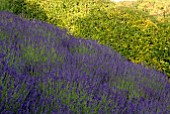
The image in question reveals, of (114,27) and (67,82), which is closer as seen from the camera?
(67,82)

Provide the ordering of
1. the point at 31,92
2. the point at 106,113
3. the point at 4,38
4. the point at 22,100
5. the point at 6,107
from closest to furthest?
the point at 6,107, the point at 22,100, the point at 31,92, the point at 106,113, the point at 4,38

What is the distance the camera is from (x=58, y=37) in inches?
179

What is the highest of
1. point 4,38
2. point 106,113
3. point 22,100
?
point 4,38

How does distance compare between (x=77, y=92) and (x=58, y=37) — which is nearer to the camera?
(x=77, y=92)

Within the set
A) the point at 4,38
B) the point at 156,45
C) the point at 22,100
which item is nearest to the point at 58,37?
the point at 4,38

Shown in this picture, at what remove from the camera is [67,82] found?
2.61 metres

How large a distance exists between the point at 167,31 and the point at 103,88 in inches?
134

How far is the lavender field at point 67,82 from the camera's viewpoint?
215 cm

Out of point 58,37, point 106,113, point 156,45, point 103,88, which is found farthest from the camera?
point 156,45

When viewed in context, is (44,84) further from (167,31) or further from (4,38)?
(167,31)

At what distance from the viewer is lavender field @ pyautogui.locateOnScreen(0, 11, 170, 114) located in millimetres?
2154

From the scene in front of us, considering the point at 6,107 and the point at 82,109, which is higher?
the point at 6,107

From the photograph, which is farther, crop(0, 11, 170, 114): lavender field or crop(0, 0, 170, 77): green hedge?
crop(0, 0, 170, 77): green hedge

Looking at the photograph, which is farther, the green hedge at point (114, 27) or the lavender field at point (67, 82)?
the green hedge at point (114, 27)
